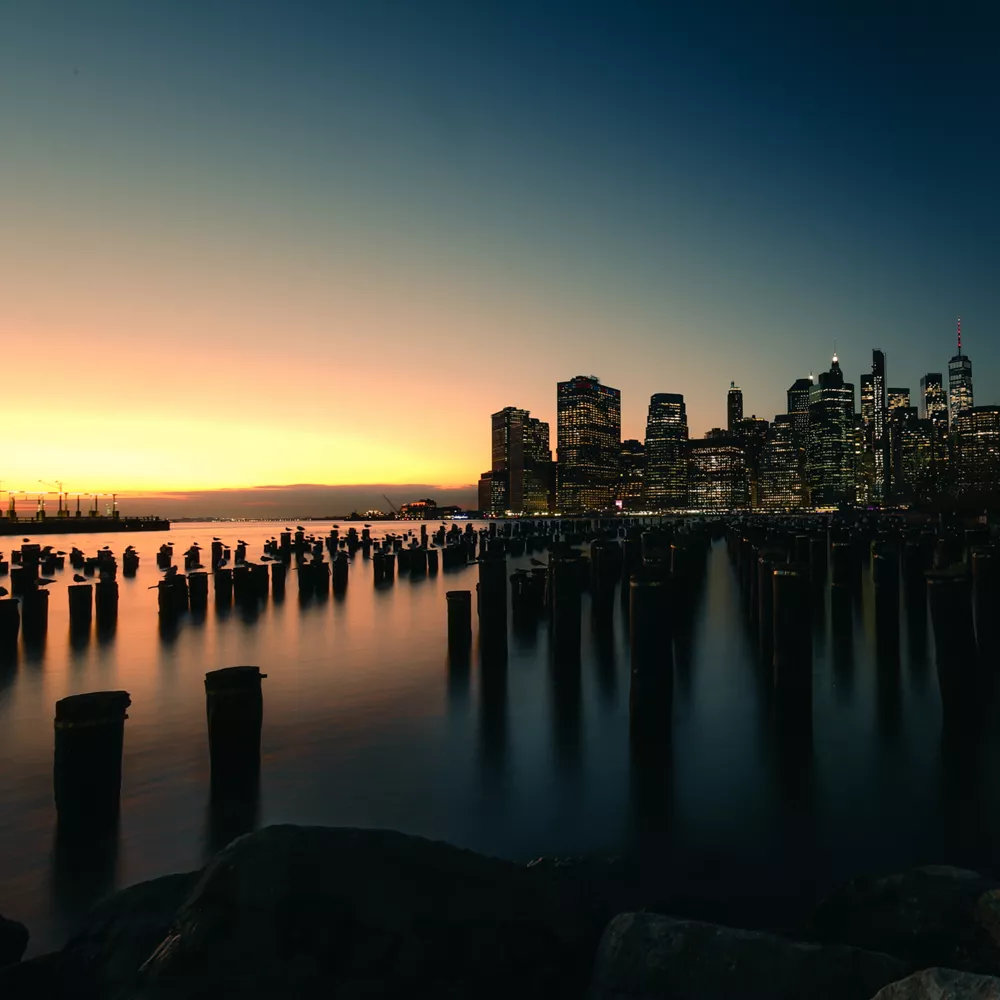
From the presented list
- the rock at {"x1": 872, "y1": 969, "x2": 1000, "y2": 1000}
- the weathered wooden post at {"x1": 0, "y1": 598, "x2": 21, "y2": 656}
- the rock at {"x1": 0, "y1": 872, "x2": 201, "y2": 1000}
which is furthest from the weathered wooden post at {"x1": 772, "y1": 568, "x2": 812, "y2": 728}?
the weathered wooden post at {"x1": 0, "y1": 598, "x2": 21, "y2": 656}

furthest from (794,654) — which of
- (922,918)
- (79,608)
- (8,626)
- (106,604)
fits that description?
(106,604)

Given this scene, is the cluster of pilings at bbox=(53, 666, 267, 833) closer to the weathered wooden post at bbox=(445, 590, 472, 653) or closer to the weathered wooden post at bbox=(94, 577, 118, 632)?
the weathered wooden post at bbox=(445, 590, 472, 653)

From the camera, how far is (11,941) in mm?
4238

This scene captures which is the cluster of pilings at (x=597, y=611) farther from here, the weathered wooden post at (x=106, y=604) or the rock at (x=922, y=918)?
the weathered wooden post at (x=106, y=604)

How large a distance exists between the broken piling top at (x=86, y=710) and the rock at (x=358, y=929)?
3442mm

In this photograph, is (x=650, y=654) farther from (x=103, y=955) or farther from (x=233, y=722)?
Result: (x=103, y=955)

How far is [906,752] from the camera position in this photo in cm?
906

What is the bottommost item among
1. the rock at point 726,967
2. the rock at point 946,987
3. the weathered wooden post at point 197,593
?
the weathered wooden post at point 197,593

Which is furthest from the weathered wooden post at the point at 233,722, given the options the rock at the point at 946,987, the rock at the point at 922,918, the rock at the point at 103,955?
the rock at the point at 946,987

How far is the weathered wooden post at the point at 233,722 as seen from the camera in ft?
24.7

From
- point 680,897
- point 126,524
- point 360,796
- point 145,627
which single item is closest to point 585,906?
point 680,897

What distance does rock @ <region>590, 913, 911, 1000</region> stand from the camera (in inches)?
127

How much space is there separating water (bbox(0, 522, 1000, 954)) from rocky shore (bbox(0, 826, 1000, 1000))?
172 centimetres

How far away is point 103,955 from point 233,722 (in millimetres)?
3907
